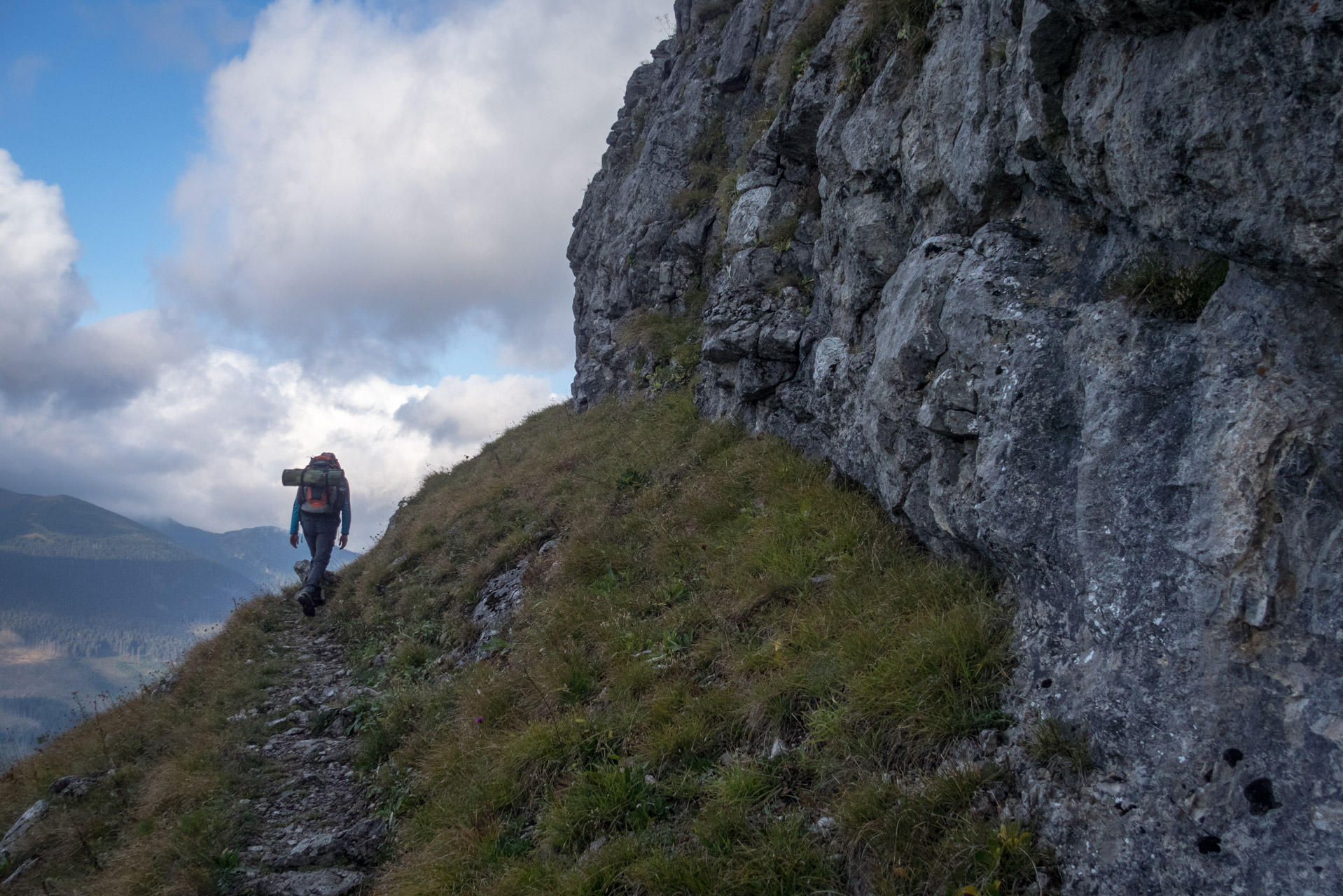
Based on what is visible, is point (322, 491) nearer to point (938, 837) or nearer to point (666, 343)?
point (666, 343)

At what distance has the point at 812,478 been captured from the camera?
8.53m

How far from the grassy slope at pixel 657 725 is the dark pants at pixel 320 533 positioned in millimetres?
2991

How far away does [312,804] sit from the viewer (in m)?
6.98

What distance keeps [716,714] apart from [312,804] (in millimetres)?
4830

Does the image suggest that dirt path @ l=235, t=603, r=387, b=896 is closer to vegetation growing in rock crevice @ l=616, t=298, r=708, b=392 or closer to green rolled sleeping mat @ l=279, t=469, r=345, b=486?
green rolled sleeping mat @ l=279, t=469, r=345, b=486

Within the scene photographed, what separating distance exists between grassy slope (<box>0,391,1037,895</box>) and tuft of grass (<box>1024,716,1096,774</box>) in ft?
0.92

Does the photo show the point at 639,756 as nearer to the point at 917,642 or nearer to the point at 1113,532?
the point at 917,642

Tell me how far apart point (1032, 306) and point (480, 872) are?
6219 mm

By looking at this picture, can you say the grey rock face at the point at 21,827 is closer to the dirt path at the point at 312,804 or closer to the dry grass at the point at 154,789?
the dry grass at the point at 154,789

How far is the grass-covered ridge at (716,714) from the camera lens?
395cm

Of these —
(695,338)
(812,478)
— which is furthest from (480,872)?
(695,338)

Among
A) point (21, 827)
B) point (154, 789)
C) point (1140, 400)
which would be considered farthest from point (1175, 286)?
point (21, 827)

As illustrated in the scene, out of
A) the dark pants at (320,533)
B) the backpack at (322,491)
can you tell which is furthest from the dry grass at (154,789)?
the backpack at (322,491)

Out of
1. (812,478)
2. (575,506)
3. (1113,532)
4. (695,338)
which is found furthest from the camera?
(695,338)
